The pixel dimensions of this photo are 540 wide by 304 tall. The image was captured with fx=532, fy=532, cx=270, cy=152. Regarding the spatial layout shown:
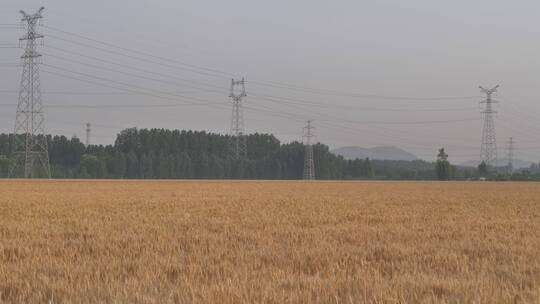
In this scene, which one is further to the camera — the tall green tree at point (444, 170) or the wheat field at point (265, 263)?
the tall green tree at point (444, 170)

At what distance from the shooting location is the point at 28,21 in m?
64.9

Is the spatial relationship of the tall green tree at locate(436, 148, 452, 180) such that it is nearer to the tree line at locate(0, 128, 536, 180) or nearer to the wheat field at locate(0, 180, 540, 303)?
the tree line at locate(0, 128, 536, 180)

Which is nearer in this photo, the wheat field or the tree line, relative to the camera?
the wheat field

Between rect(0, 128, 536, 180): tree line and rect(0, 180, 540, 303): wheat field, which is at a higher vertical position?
rect(0, 128, 536, 180): tree line

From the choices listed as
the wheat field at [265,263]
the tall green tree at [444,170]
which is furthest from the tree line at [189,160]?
the wheat field at [265,263]

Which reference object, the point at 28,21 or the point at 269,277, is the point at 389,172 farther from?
the point at 269,277

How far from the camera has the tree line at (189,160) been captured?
121m

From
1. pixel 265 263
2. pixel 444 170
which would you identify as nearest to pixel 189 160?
pixel 444 170

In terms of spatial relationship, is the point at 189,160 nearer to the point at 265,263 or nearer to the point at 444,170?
the point at 444,170

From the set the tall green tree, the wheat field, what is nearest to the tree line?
the tall green tree

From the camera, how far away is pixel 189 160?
420ft

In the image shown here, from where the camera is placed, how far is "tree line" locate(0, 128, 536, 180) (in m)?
121

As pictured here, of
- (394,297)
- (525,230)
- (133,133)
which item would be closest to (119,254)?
(394,297)

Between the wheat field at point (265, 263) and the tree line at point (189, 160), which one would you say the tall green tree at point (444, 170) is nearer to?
the tree line at point (189, 160)
